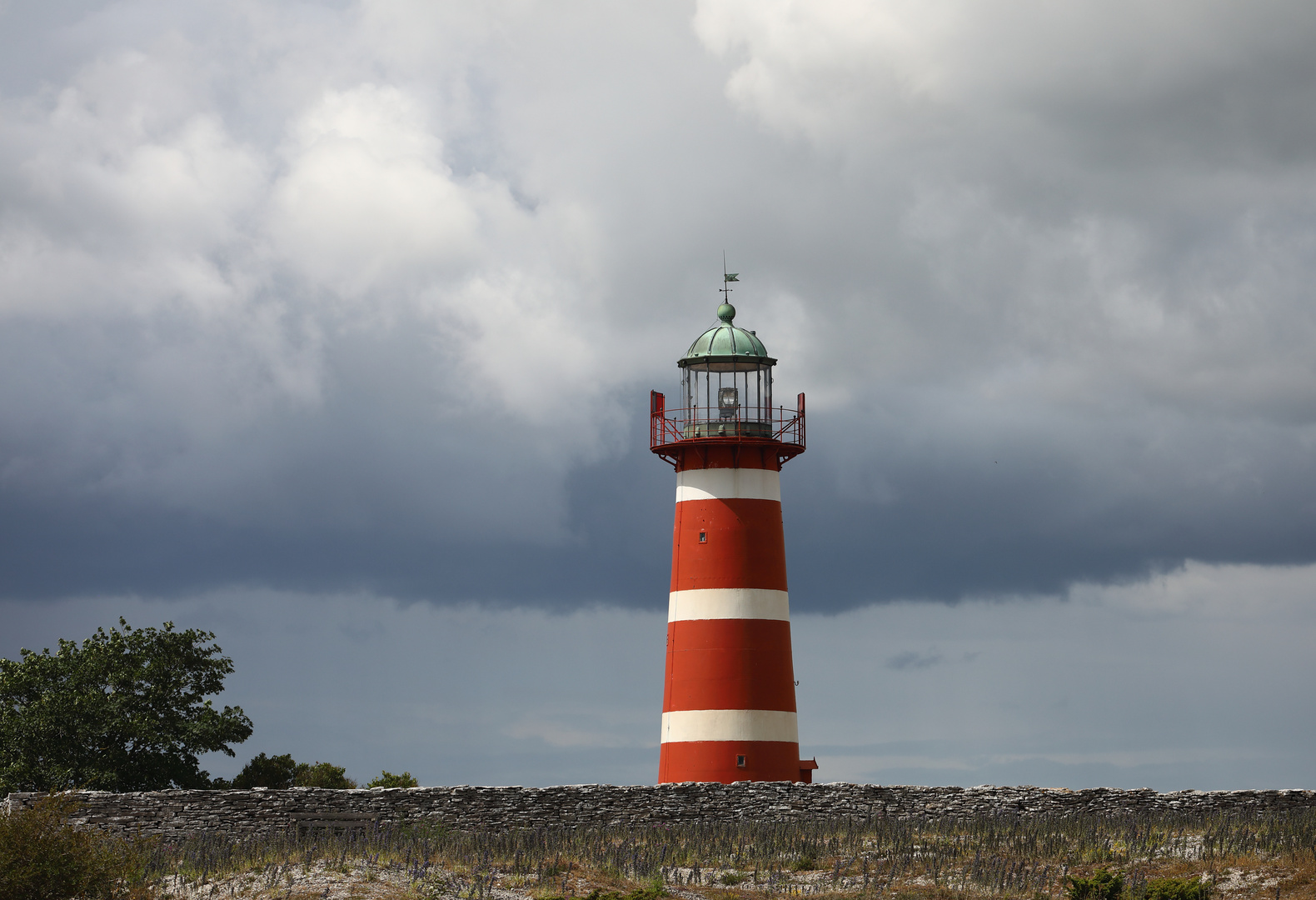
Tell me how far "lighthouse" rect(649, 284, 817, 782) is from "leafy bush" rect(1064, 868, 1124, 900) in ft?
38.2

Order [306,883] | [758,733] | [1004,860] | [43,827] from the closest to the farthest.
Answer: [43,827]
[306,883]
[1004,860]
[758,733]

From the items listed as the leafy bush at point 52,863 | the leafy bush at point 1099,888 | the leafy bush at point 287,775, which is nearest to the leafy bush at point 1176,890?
the leafy bush at point 1099,888

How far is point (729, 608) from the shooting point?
3045cm

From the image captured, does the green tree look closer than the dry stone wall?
No

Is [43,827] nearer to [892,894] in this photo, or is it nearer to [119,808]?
[119,808]

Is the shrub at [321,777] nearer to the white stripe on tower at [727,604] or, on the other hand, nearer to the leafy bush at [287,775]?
the leafy bush at [287,775]

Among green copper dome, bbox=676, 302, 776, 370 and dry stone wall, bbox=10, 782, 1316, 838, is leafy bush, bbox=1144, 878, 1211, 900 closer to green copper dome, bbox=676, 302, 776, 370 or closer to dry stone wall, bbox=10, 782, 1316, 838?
dry stone wall, bbox=10, 782, 1316, 838

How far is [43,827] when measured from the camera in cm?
1775

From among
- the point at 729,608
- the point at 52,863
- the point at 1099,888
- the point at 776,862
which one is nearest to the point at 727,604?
the point at 729,608

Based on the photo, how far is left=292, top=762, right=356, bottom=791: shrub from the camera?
34094 millimetres

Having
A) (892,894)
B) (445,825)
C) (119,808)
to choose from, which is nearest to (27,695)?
(119,808)

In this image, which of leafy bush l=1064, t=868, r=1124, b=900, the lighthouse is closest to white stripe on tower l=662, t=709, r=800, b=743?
the lighthouse

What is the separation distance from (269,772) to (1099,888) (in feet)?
70.3

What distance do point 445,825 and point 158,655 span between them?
375 inches
